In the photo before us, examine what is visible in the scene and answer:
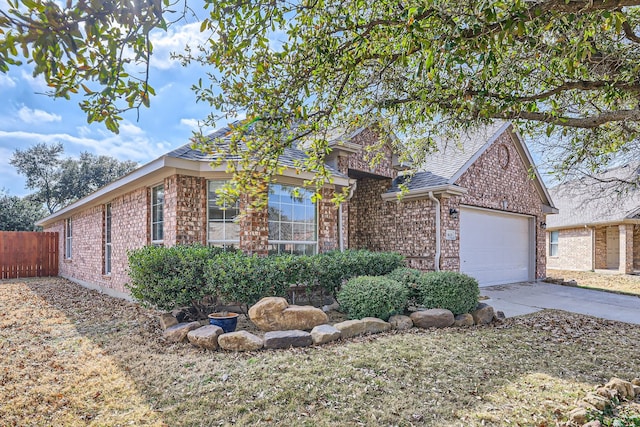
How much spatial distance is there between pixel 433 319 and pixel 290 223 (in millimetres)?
3891

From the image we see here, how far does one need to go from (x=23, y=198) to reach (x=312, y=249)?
2832cm

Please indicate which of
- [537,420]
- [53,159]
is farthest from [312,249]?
[53,159]

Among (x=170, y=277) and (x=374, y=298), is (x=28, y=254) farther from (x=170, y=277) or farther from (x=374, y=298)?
(x=374, y=298)

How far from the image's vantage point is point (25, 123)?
89.5ft

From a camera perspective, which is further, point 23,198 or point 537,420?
point 23,198

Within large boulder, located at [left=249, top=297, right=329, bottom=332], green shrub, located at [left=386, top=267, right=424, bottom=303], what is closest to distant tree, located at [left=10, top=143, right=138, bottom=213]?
large boulder, located at [left=249, top=297, right=329, bottom=332]

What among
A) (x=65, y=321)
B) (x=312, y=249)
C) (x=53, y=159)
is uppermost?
(x=53, y=159)

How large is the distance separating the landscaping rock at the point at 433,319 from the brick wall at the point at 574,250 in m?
16.1

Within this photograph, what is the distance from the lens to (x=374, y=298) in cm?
636

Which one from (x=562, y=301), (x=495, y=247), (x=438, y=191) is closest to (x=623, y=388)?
(x=562, y=301)

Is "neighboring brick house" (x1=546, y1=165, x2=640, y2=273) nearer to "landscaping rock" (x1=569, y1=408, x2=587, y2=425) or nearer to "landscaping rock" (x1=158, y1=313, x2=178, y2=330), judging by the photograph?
"landscaping rock" (x1=569, y1=408, x2=587, y2=425)

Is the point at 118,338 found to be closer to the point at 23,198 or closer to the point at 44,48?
the point at 44,48

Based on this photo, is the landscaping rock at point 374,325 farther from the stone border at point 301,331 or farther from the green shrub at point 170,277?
the green shrub at point 170,277

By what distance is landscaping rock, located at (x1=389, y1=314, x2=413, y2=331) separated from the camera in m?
6.22
